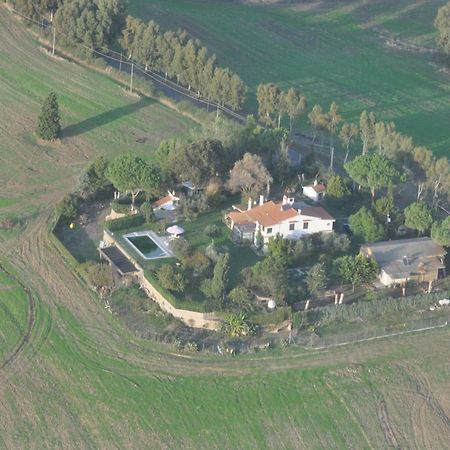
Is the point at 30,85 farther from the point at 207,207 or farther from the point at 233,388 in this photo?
the point at 233,388

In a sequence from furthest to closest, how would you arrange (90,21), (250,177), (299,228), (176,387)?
1. (90,21)
2. (250,177)
3. (299,228)
4. (176,387)

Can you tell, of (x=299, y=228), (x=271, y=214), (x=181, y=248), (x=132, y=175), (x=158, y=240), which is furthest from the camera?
(x=132, y=175)

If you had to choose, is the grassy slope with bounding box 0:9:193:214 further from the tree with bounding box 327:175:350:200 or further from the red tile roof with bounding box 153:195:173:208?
the tree with bounding box 327:175:350:200

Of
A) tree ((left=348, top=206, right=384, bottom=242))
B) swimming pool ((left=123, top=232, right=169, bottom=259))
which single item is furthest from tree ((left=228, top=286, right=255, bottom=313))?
tree ((left=348, top=206, right=384, bottom=242))

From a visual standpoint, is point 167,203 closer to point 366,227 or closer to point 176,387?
point 366,227

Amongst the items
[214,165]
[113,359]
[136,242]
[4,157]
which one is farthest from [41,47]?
[113,359]

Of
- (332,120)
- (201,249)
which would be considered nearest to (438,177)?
(332,120)

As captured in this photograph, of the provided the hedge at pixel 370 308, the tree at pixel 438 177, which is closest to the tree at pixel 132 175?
the hedge at pixel 370 308
